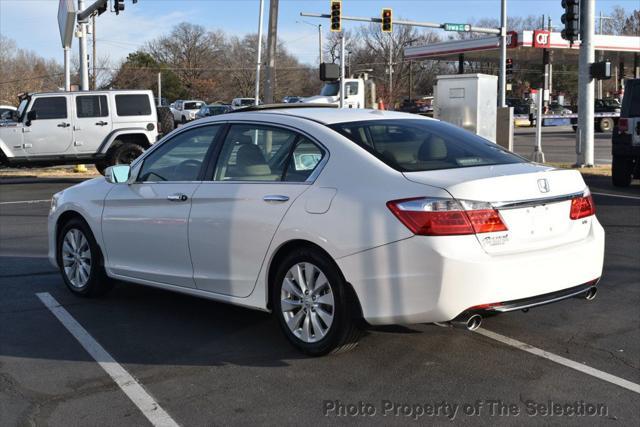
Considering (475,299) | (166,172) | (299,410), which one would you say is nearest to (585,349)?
(475,299)

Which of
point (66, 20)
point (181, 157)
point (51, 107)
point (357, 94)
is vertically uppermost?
point (66, 20)

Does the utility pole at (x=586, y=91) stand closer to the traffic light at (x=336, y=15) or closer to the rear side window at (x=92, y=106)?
the rear side window at (x=92, y=106)

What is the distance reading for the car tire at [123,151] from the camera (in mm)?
17984

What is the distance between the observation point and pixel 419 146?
508cm

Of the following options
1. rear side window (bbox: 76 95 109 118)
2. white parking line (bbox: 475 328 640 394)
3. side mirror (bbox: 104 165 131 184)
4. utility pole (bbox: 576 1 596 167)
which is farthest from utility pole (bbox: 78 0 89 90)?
white parking line (bbox: 475 328 640 394)

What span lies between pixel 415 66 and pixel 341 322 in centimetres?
9587

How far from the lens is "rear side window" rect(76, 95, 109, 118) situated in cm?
1784

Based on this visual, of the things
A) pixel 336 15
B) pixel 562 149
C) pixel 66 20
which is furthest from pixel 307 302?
pixel 336 15

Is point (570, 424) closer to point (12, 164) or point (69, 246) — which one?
point (69, 246)

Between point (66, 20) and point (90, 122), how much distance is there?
21.4 feet

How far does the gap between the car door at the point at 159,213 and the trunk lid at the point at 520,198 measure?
6.21 ft

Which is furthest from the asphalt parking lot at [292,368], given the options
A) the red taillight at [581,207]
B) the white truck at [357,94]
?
the white truck at [357,94]

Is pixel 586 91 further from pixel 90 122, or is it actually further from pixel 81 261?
pixel 81 261

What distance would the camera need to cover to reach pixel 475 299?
171 inches
